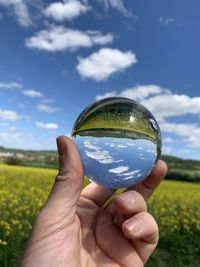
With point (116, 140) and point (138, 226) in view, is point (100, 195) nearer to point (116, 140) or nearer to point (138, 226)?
point (138, 226)

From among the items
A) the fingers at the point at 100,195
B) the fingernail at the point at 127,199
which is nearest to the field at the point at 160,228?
the fingers at the point at 100,195

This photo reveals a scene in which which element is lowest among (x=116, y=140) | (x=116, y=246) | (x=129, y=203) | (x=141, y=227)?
(x=116, y=246)

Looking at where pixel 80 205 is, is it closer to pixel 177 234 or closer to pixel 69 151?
pixel 69 151

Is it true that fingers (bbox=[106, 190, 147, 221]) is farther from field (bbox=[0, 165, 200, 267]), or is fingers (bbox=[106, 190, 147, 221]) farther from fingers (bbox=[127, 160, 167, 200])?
field (bbox=[0, 165, 200, 267])

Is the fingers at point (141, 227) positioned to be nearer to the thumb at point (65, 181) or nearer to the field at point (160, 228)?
the thumb at point (65, 181)

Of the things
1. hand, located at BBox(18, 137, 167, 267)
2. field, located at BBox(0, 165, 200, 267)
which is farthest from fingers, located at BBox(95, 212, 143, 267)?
field, located at BBox(0, 165, 200, 267)

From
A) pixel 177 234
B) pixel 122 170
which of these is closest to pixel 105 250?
pixel 122 170

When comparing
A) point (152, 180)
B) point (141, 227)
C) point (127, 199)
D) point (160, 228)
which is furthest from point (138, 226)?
point (160, 228)
